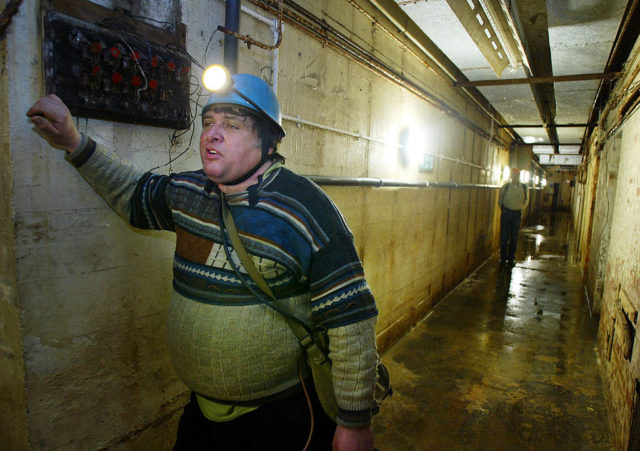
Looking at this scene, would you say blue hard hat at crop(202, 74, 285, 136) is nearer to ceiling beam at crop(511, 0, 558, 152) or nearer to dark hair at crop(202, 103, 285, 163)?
dark hair at crop(202, 103, 285, 163)

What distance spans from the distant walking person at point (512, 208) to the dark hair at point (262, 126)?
29.7 ft

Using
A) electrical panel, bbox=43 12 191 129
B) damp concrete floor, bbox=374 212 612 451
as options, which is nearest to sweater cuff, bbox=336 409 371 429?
electrical panel, bbox=43 12 191 129

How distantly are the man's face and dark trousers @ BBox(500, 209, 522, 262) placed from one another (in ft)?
30.4

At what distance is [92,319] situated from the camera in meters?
1.91

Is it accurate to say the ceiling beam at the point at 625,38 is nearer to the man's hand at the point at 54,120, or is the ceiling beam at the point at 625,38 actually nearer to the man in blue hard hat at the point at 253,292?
the man in blue hard hat at the point at 253,292

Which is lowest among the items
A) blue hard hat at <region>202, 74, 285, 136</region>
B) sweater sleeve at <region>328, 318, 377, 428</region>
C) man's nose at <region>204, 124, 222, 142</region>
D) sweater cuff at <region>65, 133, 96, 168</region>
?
sweater sleeve at <region>328, 318, 377, 428</region>

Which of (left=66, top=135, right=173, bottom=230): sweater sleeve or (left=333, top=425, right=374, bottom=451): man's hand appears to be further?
(left=66, top=135, right=173, bottom=230): sweater sleeve

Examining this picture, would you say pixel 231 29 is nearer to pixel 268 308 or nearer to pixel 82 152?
pixel 82 152

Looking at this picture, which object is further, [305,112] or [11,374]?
[305,112]

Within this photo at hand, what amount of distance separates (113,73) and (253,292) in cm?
115

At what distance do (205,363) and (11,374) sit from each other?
90cm

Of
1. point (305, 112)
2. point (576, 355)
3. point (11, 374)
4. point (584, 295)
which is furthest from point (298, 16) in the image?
point (584, 295)

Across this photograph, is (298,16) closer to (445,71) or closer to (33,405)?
(33,405)

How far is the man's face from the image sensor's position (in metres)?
1.64
